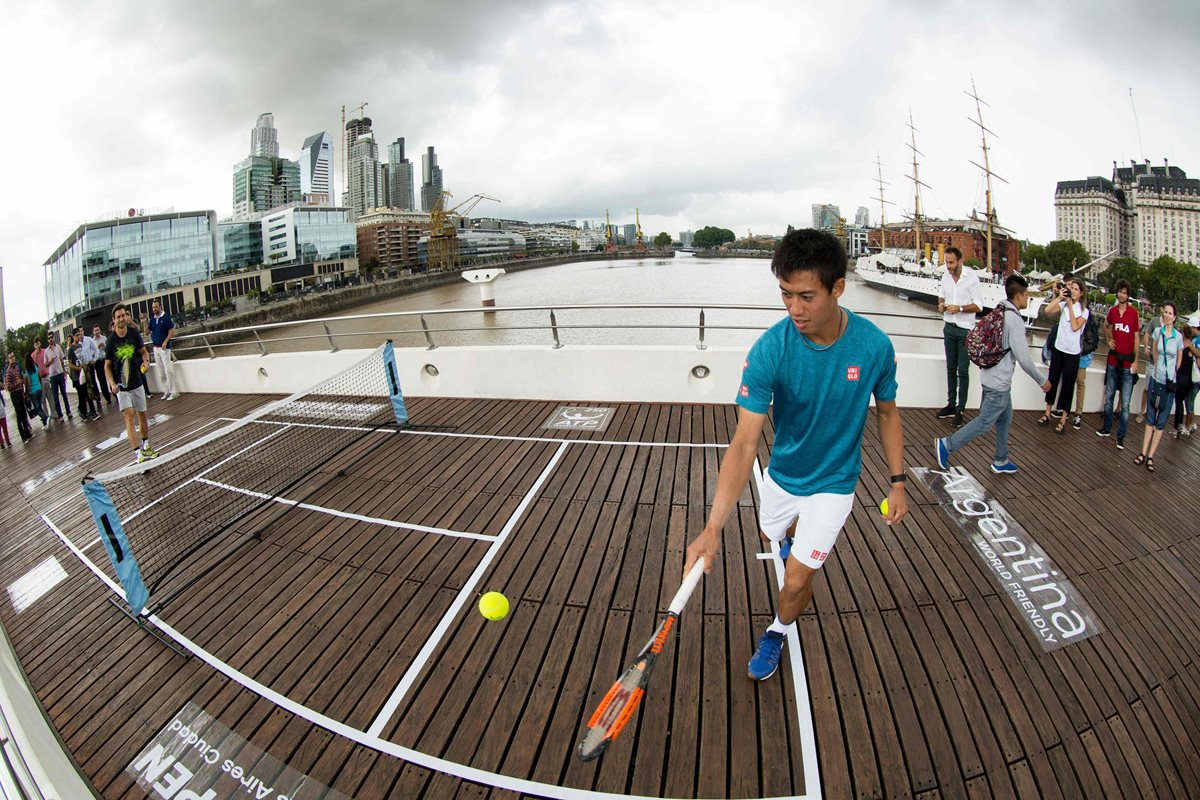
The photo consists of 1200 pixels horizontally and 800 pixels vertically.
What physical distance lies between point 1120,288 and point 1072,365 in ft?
3.24

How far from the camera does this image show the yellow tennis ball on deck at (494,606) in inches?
135

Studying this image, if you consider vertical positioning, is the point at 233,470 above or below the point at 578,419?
below

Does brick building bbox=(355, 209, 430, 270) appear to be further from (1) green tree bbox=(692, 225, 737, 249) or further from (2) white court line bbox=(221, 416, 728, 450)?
(2) white court line bbox=(221, 416, 728, 450)

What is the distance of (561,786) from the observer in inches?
94.7

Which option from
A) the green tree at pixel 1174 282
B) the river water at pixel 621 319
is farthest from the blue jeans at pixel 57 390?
the green tree at pixel 1174 282

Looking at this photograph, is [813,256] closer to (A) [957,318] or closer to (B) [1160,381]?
(A) [957,318]

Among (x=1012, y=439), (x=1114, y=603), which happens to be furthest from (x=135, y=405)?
(x=1012, y=439)

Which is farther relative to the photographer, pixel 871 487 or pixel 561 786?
pixel 871 487

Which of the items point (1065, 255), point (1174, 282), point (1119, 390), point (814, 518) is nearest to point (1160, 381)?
point (1119, 390)

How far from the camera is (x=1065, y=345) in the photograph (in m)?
6.34

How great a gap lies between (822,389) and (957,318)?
5326 millimetres

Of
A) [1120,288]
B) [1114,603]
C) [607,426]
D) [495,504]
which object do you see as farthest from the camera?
[607,426]

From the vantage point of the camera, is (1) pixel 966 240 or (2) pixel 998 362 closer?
(2) pixel 998 362

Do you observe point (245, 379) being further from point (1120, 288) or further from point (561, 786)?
point (1120, 288)
